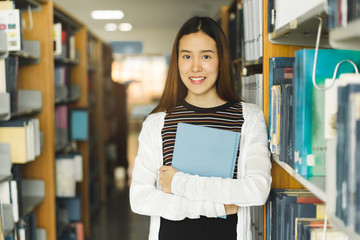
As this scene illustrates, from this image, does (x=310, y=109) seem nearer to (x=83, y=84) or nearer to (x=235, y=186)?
(x=235, y=186)

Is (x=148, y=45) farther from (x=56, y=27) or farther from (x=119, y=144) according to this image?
(x=56, y=27)

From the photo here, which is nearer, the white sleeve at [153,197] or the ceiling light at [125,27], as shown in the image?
the white sleeve at [153,197]

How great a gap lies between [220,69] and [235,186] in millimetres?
492

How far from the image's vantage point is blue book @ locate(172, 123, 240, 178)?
4.80 ft

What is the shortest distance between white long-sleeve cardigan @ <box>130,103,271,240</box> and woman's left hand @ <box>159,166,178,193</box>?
0.02 metres

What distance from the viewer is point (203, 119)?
5.16 feet

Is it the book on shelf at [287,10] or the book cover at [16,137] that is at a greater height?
the book on shelf at [287,10]

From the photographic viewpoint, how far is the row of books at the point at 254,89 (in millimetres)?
1669

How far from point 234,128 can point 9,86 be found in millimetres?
1492

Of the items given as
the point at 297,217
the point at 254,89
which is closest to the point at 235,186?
the point at 297,217

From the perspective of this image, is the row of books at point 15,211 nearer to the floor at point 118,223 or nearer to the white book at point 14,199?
the white book at point 14,199

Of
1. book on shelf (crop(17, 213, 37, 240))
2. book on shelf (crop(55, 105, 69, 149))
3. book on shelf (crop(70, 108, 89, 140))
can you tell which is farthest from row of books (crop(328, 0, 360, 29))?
book on shelf (crop(70, 108, 89, 140))

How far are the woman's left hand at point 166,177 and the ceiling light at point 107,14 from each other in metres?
7.24

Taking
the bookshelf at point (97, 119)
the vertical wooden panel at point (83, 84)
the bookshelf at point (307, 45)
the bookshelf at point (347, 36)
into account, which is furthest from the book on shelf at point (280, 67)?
the bookshelf at point (97, 119)
